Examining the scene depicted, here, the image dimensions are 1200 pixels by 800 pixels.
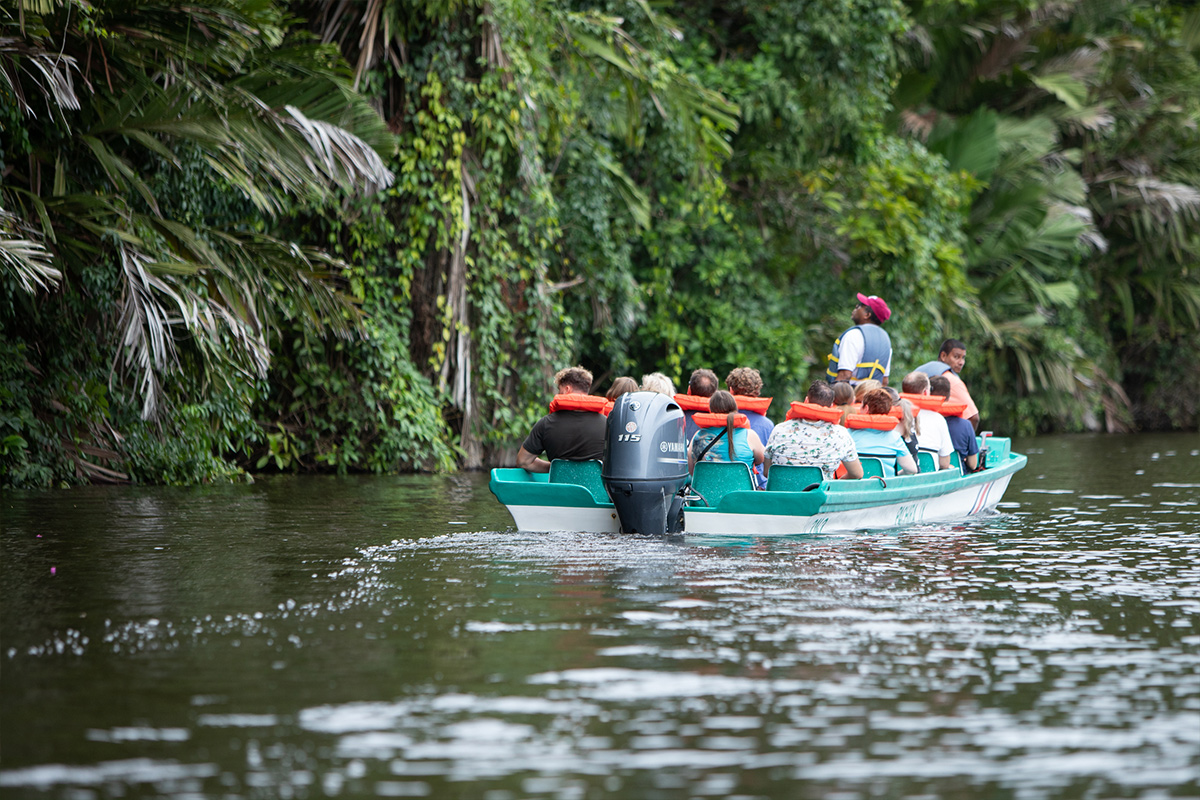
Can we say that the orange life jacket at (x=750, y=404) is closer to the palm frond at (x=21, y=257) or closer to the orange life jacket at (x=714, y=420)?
the orange life jacket at (x=714, y=420)

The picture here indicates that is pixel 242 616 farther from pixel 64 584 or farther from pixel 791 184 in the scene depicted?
pixel 791 184

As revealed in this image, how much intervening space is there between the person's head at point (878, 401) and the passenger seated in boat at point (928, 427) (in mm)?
848

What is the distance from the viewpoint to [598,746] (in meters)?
4.77

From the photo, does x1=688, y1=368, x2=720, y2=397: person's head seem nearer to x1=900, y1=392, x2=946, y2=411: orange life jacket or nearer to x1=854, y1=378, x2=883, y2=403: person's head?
x1=854, y1=378, x2=883, y2=403: person's head

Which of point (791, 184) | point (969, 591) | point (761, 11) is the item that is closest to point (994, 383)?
point (791, 184)

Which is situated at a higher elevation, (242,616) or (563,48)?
(563,48)

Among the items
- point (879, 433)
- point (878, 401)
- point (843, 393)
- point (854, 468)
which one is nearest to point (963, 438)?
point (879, 433)

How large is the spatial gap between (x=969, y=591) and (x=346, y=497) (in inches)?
309

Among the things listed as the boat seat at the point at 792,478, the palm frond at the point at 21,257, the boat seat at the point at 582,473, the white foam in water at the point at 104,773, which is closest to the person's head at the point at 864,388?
the boat seat at the point at 792,478

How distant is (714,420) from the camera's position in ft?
37.2

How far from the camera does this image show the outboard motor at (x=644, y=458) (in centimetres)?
1038

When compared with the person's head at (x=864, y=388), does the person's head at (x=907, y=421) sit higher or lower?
lower

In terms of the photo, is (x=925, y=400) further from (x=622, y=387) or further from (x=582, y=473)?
(x=582, y=473)

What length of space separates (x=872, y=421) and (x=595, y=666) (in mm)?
6430
